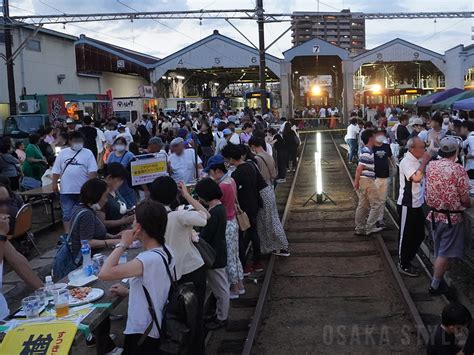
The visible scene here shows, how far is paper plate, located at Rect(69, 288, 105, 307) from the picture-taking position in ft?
12.3

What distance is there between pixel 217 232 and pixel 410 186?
9.35 feet

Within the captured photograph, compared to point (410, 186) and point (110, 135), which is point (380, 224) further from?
point (110, 135)

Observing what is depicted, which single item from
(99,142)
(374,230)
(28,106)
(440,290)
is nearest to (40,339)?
(440,290)

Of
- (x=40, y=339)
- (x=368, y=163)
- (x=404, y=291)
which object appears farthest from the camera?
(x=368, y=163)

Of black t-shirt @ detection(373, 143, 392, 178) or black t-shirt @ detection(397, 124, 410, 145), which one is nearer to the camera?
black t-shirt @ detection(373, 143, 392, 178)

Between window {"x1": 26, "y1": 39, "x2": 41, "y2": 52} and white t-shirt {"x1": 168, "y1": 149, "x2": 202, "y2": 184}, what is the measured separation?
2148 centimetres

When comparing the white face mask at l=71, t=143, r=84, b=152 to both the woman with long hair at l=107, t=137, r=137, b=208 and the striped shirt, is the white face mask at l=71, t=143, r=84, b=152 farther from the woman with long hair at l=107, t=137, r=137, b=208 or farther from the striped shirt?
the striped shirt

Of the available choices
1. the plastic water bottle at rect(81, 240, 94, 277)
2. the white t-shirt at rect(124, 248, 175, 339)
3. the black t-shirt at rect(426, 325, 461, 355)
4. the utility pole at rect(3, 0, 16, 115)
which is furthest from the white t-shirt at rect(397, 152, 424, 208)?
the utility pole at rect(3, 0, 16, 115)

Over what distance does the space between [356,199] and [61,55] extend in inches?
915

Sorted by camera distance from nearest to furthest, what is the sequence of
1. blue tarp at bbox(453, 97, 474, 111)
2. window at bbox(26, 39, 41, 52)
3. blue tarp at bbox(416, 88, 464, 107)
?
1. blue tarp at bbox(453, 97, 474, 111)
2. blue tarp at bbox(416, 88, 464, 107)
3. window at bbox(26, 39, 41, 52)

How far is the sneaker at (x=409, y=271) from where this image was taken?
7.09m

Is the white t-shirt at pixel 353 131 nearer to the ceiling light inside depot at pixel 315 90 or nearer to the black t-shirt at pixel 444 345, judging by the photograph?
the black t-shirt at pixel 444 345

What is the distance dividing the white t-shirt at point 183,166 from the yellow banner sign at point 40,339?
5.18 meters

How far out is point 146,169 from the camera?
7445 mm
